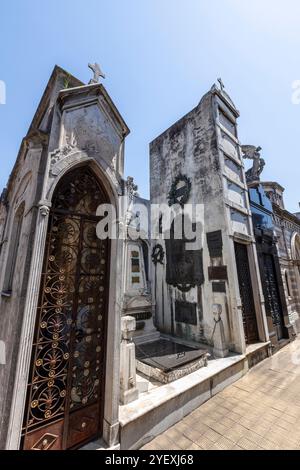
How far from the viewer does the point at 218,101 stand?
811 cm

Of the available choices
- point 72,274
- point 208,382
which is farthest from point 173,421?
point 72,274

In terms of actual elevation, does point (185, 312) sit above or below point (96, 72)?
below

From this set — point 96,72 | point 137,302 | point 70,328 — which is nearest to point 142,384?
point 70,328

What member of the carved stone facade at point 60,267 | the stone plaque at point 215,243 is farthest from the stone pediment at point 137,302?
the carved stone facade at point 60,267

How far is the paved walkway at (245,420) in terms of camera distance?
118 inches

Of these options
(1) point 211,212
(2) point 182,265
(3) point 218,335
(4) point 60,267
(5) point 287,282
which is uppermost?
(1) point 211,212

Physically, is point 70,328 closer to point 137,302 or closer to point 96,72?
point 137,302

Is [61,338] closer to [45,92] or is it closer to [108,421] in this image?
[108,421]

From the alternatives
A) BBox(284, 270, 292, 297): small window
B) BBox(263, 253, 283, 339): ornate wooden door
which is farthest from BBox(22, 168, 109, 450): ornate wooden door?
BBox(284, 270, 292, 297): small window

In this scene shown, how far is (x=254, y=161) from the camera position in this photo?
32.6 feet

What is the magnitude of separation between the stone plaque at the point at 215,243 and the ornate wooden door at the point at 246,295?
88 centimetres

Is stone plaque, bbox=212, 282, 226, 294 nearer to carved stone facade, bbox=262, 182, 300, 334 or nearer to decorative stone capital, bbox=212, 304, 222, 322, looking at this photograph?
decorative stone capital, bbox=212, 304, 222, 322

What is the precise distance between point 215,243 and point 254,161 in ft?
19.6

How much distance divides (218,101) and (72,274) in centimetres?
906
